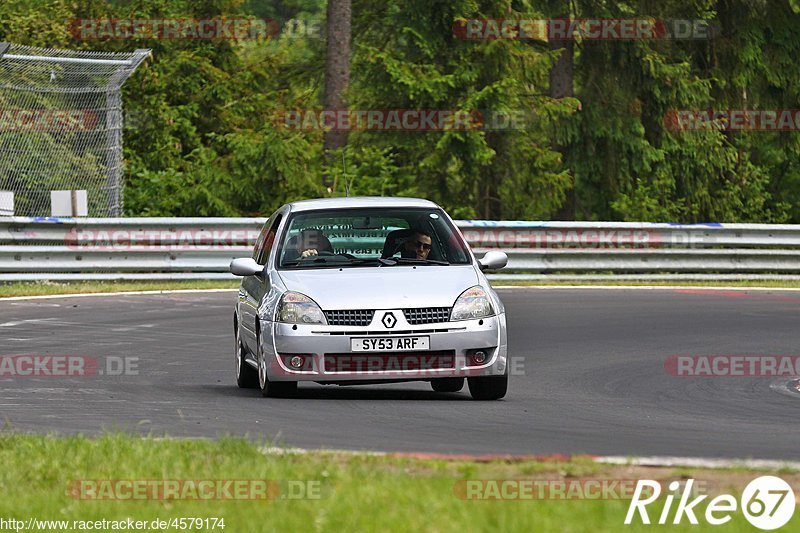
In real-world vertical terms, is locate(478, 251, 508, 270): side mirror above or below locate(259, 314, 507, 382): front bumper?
above

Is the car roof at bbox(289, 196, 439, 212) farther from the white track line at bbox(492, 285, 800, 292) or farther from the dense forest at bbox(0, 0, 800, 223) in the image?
the dense forest at bbox(0, 0, 800, 223)

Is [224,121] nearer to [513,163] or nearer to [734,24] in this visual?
[513,163]

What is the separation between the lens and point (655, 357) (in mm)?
15273

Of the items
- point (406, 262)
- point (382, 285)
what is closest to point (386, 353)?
point (382, 285)

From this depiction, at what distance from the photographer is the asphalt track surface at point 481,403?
31.0 feet

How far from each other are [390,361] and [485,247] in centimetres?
1472

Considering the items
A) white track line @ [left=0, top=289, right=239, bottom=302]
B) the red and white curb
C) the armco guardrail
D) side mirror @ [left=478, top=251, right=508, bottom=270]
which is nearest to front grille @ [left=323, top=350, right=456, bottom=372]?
side mirror @ [left=478, top=251, right=508, bottom=270]

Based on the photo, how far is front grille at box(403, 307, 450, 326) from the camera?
11219mm

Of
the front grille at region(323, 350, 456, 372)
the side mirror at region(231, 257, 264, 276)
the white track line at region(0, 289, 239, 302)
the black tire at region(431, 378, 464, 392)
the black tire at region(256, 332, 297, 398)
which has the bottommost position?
the white track line at region(0, 289, 239, 302)

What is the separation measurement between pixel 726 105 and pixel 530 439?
94.8ft

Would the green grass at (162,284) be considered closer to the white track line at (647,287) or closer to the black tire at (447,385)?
the white track line at (647,287)

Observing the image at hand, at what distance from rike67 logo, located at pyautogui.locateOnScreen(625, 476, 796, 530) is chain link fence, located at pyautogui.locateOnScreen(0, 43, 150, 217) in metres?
18.6

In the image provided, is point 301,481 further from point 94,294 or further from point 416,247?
point 94,294

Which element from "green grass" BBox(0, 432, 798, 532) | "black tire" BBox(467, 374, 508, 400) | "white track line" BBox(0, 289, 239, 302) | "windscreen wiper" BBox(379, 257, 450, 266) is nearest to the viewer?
"green grass" BBox(0, 432, 798, 532)
